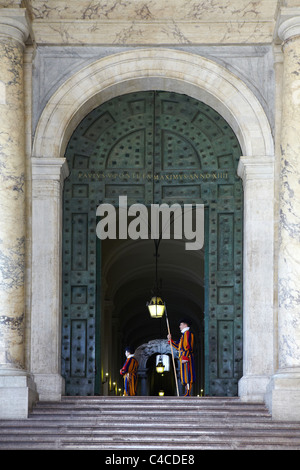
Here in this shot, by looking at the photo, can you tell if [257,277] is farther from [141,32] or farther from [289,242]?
[141,32]

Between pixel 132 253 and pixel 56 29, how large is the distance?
11.6m

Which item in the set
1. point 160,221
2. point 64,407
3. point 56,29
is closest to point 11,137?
point 56,29

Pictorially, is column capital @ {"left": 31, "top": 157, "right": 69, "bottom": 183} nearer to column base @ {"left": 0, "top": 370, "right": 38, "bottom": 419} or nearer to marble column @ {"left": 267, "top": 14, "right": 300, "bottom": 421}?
column base @ {"left": 0, "top": 370, "right": 38, "bottom": 419}

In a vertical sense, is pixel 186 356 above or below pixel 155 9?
below

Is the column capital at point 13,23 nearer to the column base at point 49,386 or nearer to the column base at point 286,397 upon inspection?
the column base at point 49,386

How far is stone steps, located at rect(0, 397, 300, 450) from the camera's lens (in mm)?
13172

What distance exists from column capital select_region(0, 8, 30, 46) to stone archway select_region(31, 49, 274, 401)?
3.91 ft

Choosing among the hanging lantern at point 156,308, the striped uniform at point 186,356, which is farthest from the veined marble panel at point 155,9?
the hanging lantern at point 156,308

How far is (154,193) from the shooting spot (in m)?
17.2

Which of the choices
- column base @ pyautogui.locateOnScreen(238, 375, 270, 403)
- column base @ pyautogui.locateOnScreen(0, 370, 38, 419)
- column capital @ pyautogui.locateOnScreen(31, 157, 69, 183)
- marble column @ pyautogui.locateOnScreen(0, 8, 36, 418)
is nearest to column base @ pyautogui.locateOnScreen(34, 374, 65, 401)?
marble column @ pyautogui.locateOnScreen(0, 8, 36, 418)

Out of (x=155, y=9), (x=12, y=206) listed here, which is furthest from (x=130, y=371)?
(x=155, y=9)

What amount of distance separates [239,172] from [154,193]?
1.44m

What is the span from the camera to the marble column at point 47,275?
15914mm
